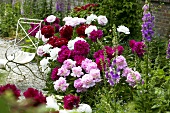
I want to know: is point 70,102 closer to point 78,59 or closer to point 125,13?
point 78,59

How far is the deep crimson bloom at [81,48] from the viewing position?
5.29 metres

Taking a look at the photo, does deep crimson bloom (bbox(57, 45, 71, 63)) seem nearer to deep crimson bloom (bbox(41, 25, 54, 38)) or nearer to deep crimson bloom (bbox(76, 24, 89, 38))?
deep crimson bloom (bbox(76, 24, 89, 38))

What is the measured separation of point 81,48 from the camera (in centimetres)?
530

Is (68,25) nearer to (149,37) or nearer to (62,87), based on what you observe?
(62,87)

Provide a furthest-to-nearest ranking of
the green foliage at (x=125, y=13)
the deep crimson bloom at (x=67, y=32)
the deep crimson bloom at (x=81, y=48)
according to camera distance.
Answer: the green foliage at (x=125, y=13) → the deep crimson bloom at (x=67, y=32) → the deep crimson bloom at (x=81, y=48)

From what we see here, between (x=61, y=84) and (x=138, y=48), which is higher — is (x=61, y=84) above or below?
below

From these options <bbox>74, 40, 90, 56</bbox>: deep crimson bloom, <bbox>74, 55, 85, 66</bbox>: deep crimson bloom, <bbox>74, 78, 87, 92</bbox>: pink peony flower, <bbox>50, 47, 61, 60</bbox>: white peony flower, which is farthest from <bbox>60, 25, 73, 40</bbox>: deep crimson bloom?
<bbox>74, 78, 87, 92</bbox>: pink peony flower

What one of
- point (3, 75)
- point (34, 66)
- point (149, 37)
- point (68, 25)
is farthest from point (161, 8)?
point (3, 75)

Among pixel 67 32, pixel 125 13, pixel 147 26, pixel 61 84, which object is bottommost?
pixel 125 13

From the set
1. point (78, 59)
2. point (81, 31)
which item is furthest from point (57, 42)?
point (78, 59)

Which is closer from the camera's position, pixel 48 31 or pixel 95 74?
pixel 95 74

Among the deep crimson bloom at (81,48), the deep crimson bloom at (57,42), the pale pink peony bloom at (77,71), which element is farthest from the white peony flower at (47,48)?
the pale pink peony bloom at (77,71)

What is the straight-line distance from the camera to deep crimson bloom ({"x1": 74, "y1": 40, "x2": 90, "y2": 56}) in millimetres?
5285

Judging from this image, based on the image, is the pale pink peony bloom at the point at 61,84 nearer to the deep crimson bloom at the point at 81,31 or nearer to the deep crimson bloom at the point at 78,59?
the deep crimson bloom at the point at 78,59
